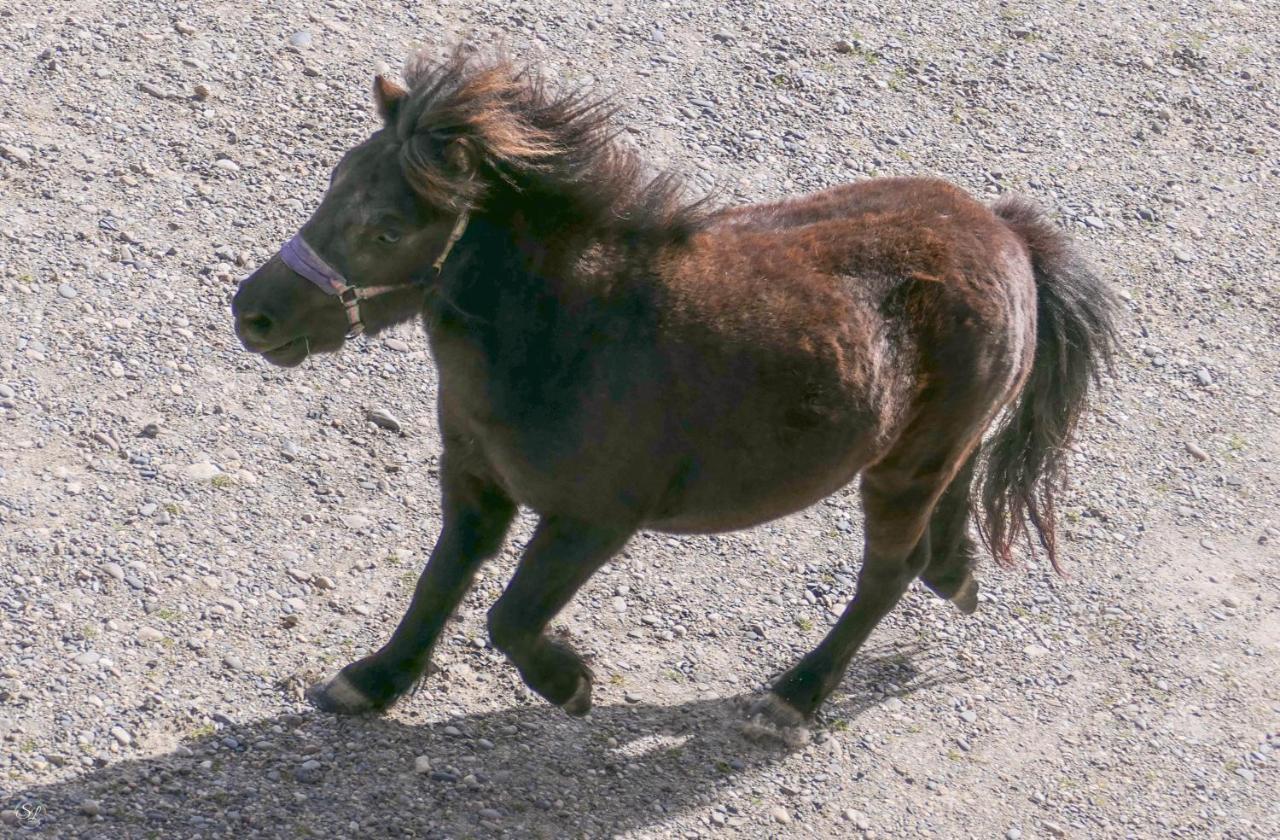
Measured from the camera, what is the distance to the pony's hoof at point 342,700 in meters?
4.60

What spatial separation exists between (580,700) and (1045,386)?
207 centimetres

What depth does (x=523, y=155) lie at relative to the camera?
399 centimetres

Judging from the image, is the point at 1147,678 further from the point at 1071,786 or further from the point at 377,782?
the point at 377,782

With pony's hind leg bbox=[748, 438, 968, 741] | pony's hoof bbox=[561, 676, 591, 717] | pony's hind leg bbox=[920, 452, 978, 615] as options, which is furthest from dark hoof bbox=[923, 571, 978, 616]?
pony's hoof bbox=[561, 676, 591, 717]

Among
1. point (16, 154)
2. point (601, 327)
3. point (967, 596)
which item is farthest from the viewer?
point (16, 154)

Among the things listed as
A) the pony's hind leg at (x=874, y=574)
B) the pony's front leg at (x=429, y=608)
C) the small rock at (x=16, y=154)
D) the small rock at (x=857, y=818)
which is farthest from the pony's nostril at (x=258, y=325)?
the small rock at (x=16, y=154)

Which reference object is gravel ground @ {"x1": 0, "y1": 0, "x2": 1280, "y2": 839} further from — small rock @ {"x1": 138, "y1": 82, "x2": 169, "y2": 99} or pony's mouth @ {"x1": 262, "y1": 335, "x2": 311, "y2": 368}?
pony's mouth @ {"x1": 262, "y1": 335, "x2": 311, "y2": 368}

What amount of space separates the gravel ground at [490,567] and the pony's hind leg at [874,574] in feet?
0.48

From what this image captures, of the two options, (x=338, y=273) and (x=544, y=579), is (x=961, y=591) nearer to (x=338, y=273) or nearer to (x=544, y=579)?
(x=544, y=579)

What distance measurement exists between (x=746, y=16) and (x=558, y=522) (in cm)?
545

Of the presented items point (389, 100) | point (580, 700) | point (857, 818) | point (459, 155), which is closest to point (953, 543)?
point (857, 818)

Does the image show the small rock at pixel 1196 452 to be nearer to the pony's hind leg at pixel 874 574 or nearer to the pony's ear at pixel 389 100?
the pony's hind leg at pixel 874 574

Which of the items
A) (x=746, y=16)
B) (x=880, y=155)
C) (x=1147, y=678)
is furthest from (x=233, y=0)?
(x=1147, y=678)

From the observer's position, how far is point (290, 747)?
4.43 m
